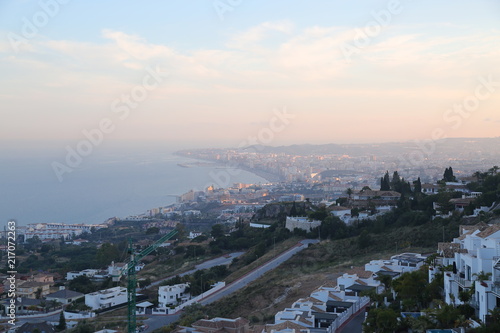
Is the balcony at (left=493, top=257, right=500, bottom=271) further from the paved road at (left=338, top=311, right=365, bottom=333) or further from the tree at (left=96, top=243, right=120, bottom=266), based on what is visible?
the tree at (left=96, top=243, right=120, bottom=266)

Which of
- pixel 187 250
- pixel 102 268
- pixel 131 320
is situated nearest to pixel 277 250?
pixel 187 250

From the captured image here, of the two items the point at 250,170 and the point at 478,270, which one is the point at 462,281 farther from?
the point at 250,170

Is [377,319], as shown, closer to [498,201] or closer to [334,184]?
[498,201]

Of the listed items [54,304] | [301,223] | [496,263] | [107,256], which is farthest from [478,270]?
[107,256]

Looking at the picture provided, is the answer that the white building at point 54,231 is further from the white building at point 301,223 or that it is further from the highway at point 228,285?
the white building at point 301,223

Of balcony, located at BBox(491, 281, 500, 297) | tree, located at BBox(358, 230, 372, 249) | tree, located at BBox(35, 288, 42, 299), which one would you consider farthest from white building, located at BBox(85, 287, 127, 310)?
balcony, located at BBox(491, 281, 500, 297)

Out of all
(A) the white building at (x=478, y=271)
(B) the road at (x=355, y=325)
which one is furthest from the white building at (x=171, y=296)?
(A) the white building at (x=478, y=271)
